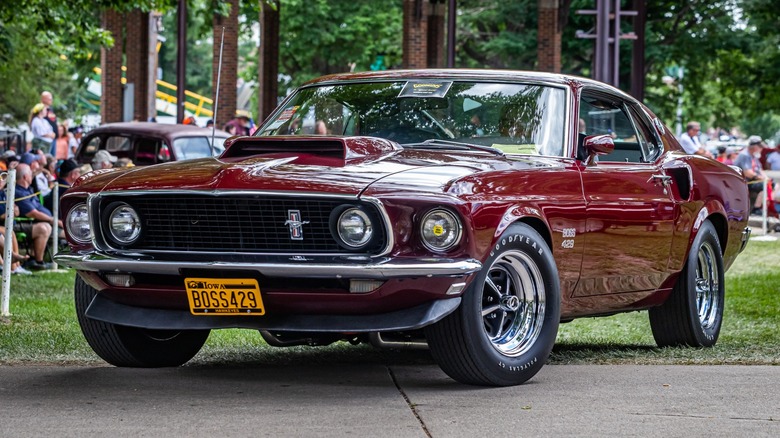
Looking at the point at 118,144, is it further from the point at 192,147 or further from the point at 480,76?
the point at 480,76

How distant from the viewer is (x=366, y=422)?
5.72 meters

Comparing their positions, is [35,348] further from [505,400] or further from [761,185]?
[761,185]

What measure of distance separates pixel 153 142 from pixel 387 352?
14078 mm

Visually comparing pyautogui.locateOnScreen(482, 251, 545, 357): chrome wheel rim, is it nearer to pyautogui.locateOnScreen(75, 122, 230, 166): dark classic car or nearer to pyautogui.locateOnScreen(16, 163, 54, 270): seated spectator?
pyautogui.locateOnScreen(16, 163, 54, 270): seated spectator

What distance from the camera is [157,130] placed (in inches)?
867

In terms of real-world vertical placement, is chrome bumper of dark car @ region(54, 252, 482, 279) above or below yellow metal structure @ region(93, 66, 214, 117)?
below

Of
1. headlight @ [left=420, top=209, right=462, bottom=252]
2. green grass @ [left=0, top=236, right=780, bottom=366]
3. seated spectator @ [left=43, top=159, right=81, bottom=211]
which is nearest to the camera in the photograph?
headlight @ [left=420, top=209, right=462, bottom=252]

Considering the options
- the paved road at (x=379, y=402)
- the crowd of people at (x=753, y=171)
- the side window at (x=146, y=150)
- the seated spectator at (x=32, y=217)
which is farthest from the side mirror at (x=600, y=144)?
the crowd of people at (x=753, y=171)

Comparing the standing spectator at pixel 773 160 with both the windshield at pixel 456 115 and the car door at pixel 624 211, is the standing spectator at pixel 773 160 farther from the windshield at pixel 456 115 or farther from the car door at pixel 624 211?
the windshield at pixel 456 115

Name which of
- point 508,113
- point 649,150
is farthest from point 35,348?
point 649,150

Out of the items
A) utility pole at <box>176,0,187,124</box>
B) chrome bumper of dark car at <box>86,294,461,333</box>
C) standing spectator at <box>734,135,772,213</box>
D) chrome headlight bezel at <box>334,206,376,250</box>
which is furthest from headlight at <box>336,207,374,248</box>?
utility pole at <box>176,0,187,124</box>

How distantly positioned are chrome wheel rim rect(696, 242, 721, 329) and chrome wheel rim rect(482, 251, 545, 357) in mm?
2362

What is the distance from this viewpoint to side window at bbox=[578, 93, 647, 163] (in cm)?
850

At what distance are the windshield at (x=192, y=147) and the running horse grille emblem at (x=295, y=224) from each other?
49.6 feet
